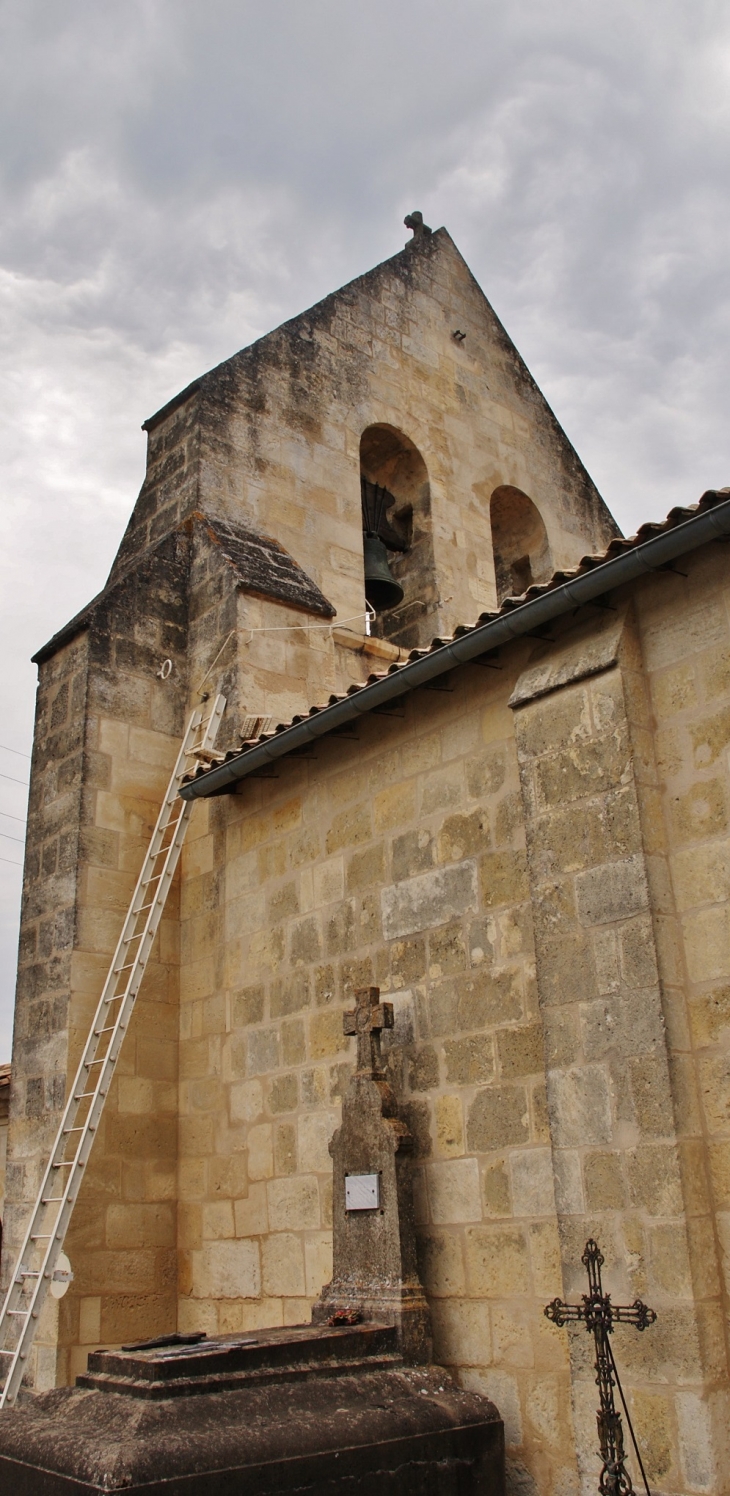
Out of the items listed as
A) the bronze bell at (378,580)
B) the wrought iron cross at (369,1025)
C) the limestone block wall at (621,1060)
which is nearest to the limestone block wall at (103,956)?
Result: the bronze bell at (378,580)

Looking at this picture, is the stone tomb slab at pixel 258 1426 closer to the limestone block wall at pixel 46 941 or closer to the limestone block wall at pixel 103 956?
the limestone block wall at pixel 103 956

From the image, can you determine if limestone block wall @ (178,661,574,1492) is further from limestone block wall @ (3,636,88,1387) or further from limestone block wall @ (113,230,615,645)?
limestone block wall @ (113,230,615,645)

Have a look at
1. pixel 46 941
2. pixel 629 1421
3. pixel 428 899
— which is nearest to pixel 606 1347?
pixel 629 1421

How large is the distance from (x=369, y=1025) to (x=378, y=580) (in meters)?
4.77

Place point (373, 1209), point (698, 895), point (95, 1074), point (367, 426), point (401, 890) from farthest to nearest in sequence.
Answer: point (367, 426), point (95, 1074), point (401, 890), point (373, 1209), point (698, 895)

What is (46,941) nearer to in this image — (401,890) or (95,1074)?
(95,1074)

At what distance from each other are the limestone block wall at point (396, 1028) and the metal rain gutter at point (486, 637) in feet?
1.08

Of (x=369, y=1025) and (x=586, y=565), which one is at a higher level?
(x=586, y=565)

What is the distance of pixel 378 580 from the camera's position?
31.7 ft

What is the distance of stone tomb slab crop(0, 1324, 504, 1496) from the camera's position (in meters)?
3.76

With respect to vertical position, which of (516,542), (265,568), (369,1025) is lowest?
(369,1025)

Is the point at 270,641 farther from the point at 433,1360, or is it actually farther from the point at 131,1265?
the point at 433,1360

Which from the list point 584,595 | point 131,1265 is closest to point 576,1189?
point 584,595

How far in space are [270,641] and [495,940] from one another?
10.8 ft
